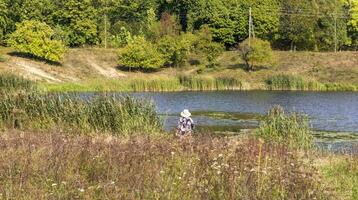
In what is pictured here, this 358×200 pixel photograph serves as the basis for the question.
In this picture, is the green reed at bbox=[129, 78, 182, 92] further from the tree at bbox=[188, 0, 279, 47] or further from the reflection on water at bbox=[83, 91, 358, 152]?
the tree at bbox=[188, 0, 279, 47]

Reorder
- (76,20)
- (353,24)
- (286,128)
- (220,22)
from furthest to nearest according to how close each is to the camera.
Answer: (220,22)
(353,24)
(76,20)
(286,128)

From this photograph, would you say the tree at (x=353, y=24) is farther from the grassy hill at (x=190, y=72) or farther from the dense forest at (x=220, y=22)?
the grassy hill at (x=190, y=72)

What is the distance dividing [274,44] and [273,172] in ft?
259

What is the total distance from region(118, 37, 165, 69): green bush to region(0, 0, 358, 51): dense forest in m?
7.71

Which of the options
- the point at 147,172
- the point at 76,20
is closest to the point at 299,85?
the point at 76,20

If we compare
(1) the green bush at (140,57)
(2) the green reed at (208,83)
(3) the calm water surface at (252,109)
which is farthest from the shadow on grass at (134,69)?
(3) the calm water surface at (252,109)

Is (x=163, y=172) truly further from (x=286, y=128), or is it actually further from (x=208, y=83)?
(x=208, y=83)

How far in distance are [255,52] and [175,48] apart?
10.5 meters

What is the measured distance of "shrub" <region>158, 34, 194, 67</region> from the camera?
7606cm

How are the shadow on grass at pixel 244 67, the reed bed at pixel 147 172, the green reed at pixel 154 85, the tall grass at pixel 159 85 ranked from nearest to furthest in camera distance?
the reed bed at pixel 147 172 → the tall grass at pixel 159 85 → the green reed at pixel 154 85 → the shadow on grass at pixel 244 67

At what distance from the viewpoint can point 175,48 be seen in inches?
2980

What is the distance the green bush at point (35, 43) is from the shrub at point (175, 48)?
1326 centimetres

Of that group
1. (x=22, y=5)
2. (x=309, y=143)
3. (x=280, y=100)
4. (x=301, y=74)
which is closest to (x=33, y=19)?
(x=22, y=5)

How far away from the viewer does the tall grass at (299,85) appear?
201ft
